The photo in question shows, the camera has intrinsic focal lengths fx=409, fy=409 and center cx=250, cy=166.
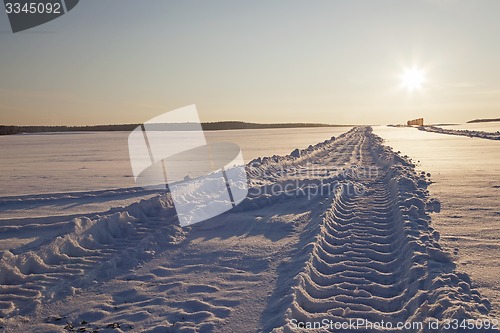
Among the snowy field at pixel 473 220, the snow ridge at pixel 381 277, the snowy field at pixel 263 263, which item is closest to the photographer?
the snow ridge at pixel 381 277

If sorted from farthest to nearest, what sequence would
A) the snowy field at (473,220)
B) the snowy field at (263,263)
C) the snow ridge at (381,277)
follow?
the snowy field at (473,220), the snowy field at (263,263), the snow ridge at (381,277)

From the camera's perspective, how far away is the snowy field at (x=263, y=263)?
3707 mm

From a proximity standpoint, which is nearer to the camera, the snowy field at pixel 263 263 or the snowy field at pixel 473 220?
the snowy field at pixel 263 263

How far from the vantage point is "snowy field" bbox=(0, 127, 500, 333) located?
3.71 m

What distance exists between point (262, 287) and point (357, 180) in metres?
7.46

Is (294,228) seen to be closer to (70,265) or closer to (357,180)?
(70,265)

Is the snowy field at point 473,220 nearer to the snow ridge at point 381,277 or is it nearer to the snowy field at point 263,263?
the snowy field at point 263,263

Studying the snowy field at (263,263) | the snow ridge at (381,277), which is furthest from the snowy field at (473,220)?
the snow ridge at (381,277)

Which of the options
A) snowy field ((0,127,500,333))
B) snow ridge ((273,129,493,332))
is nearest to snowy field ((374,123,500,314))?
snowy field ((0,127,500,333))

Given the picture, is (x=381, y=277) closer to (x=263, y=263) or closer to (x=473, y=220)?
(x=263, y=263)

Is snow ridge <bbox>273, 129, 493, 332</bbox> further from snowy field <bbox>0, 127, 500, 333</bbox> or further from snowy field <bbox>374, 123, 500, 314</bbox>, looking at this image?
snowy field <bbox>374, 123, 500, 314</bbox>

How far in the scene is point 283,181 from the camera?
11406mm

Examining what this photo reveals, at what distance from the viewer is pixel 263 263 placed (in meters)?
5.23

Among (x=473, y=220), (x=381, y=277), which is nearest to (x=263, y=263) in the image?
(x=381, y=277)
